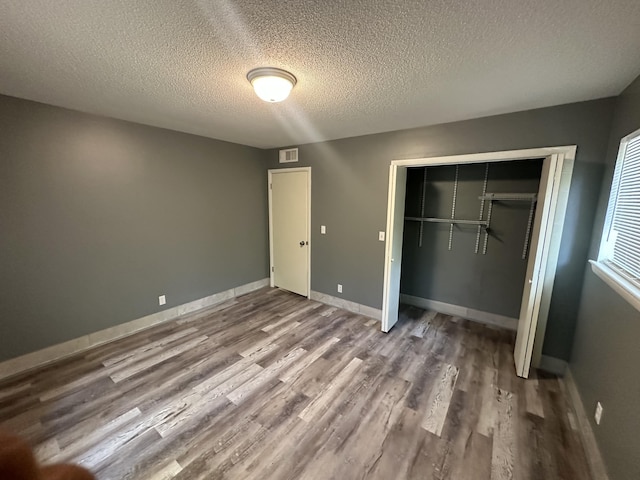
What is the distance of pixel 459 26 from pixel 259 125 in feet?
7.44

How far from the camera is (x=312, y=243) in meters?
4.12

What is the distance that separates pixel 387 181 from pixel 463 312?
2149mm

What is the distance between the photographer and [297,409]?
202cm

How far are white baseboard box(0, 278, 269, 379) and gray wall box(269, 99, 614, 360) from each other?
1754mm

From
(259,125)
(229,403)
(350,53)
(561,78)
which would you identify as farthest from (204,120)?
(561,78)

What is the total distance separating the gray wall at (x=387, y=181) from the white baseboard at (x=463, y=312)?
81cm

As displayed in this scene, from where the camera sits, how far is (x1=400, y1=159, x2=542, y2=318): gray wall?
3141mm

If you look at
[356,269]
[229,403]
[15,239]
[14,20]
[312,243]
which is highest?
[14,20]

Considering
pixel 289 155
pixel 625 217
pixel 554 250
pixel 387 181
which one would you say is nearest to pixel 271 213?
pixel 289 155

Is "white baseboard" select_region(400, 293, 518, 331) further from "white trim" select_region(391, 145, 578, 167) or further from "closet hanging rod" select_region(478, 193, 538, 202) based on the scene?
"white trim" select_region(391, 145, 578, 167)

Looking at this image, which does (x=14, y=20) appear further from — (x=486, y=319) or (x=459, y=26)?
(x=486, y=319)

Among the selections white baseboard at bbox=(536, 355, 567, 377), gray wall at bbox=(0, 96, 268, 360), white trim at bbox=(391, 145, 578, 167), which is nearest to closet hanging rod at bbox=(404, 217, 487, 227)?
white trim at bbox=(391, 145, 578, 167)

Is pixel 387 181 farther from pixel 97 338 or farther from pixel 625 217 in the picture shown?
pixel 97 338

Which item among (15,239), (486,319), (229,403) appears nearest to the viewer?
(229,403)
